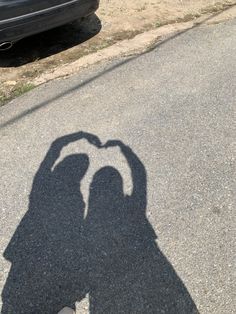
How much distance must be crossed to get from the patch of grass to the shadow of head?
1.89 feet

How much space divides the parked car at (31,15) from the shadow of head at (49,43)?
457mm

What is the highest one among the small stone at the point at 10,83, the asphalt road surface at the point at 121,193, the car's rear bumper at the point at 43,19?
the car's rear bumper at the point at 43,19

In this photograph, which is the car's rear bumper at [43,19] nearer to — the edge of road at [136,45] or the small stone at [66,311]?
the edge of road at [136,45]

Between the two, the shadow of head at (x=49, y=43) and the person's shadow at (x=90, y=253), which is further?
the shadow of head at (x=49, y=43)

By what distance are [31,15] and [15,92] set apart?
91cm

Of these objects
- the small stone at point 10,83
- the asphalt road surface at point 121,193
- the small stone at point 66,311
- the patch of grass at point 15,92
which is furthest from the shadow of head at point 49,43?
the small stone at point 66,311

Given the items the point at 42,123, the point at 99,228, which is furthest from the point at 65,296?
the point at 42,123

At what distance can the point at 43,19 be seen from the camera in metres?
5.14

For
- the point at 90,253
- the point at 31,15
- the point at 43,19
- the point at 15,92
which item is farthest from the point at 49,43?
the point at 90,253

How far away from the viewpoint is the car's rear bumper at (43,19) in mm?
4875

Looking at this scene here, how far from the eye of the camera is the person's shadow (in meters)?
2.79

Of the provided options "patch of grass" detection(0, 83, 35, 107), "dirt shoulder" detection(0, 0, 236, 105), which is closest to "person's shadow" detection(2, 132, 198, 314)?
"patch of grass" detection(0, 83, 35, 107)

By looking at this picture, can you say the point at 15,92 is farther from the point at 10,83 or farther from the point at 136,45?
the point at 136,45

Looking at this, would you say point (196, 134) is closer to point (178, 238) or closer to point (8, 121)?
point (178, 238)
